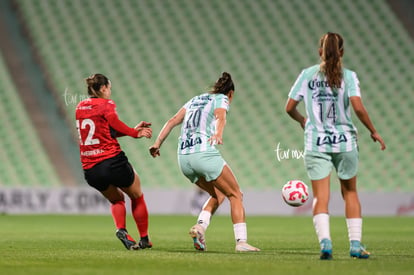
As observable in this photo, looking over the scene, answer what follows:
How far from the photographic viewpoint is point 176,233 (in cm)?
1069

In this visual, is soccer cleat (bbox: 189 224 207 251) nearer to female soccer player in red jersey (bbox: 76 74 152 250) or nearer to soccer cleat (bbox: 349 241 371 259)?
female soccer player in red jersey (bbox: 76 74 152 250)

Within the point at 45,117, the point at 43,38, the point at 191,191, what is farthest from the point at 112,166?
the point at 43,38

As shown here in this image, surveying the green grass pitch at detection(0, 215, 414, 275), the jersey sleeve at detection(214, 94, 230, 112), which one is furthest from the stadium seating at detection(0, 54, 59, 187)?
the jersey sleeve at detection(214, 94, 230, 112)

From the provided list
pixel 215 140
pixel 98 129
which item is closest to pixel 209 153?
pixel 215 140

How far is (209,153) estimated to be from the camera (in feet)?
23.8

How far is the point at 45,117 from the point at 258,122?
5.27 meters

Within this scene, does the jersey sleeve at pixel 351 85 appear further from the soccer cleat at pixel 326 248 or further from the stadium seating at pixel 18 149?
the stadium seating at pixel 18 149

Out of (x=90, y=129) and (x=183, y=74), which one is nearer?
(x=90, y=129)

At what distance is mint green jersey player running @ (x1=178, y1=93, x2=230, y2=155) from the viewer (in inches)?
287

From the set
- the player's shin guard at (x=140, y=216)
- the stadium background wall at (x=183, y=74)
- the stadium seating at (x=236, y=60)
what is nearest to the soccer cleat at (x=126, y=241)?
the player's shin guard at (x=140, y=216)

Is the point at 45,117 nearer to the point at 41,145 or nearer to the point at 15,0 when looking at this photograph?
the point at 41,145

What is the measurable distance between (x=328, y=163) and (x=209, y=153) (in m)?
1.47

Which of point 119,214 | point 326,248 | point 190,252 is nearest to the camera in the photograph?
point 326,248

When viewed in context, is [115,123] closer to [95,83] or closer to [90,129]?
[90,129]
